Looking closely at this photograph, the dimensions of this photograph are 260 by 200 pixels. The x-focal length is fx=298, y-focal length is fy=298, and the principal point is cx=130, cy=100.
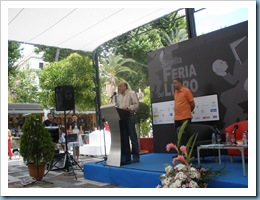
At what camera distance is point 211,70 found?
584 cm

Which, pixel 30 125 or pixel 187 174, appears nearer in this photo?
pixel 187 174

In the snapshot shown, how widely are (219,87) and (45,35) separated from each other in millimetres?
4861

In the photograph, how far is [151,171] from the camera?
13.1ft

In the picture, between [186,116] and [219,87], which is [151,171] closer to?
[186,116]

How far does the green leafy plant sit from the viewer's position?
505 centimetres

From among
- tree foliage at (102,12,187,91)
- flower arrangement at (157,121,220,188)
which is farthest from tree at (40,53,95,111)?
flower arrangement at (157,121,220,188)

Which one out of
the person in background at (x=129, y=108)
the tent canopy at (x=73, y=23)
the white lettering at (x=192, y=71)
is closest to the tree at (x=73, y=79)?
the tent canopy at (x=73, y=23)

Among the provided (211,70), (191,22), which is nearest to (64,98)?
(211,70)

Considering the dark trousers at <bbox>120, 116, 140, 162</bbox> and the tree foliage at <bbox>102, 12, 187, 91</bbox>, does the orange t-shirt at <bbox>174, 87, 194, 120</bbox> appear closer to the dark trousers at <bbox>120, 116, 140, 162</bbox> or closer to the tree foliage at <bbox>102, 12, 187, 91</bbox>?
the dark trousers at <bbox>120, 116, 140, 162</bbox>

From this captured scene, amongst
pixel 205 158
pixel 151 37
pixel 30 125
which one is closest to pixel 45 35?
pixel 30 125

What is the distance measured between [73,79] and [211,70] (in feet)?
27.4

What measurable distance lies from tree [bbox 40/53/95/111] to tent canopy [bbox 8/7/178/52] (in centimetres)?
424

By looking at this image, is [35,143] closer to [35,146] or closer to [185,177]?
[35,146]

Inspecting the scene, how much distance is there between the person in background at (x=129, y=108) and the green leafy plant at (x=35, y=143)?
4.66 ft
